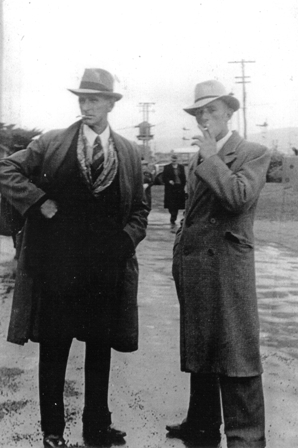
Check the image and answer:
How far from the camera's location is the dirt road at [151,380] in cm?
305

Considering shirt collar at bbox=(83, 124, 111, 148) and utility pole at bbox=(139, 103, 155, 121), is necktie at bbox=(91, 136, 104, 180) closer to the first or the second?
shirt collar at bbox=(83, 124, 111, 148)

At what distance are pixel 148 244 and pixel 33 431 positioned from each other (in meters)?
5.99

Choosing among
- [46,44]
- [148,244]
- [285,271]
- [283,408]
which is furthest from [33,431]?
[148,244]

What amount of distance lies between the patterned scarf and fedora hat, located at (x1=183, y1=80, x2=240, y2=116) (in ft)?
1.40

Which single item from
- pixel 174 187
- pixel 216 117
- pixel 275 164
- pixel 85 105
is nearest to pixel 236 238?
pixel 216 117

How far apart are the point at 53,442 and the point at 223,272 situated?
1.11 m

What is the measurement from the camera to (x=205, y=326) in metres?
2.87

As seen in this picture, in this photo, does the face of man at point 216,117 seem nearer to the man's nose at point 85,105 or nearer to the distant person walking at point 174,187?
the man's nose at point 85,105

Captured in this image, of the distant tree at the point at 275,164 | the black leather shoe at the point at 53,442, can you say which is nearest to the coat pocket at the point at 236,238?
the black leather shoe at the point at 53,442

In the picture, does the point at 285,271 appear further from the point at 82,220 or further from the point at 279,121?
the point at 82,220

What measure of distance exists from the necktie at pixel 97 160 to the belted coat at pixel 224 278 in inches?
18.2

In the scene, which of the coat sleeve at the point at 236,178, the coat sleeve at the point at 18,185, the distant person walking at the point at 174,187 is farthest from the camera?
the distant person walking at the point at 174,187

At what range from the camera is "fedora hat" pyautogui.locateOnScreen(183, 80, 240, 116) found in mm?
2888

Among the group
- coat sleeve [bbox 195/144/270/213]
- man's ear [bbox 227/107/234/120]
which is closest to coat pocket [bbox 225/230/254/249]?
coat sleeve [bbox 195/144/270/213]
